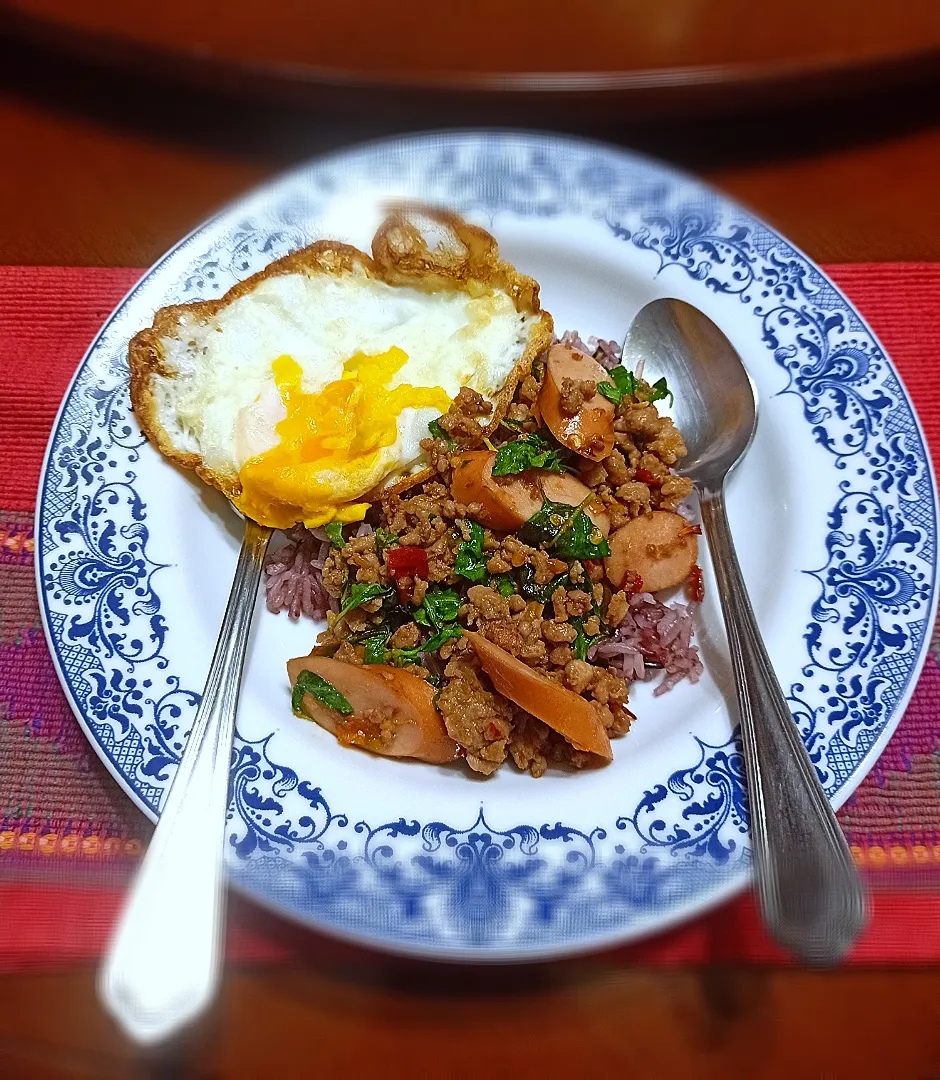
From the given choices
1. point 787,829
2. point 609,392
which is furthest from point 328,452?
point 787,829

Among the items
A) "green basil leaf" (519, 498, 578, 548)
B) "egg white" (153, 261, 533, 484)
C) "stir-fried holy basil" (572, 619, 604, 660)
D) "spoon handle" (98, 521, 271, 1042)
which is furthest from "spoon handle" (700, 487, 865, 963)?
"spoon handle" (98, 521, 271, 1042)

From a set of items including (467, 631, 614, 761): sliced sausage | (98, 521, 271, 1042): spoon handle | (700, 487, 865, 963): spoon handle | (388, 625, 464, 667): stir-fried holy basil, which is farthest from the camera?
(388, 625, 464, 667): stir-fried holy basil

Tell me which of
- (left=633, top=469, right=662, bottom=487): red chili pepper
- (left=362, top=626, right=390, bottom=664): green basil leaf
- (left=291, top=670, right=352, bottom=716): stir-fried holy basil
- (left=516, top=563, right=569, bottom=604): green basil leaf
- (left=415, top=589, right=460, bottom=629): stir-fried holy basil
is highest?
(left=633, top=469, right=662, bottom=487): red chili pepper

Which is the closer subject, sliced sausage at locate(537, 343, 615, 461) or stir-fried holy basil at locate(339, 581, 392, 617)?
stir-fried holy basil at locate(339, 581, 392, 617)

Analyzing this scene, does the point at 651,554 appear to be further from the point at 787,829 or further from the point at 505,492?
the point at 787,829

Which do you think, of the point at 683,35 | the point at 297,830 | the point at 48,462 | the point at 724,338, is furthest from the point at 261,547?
the point at 683,35

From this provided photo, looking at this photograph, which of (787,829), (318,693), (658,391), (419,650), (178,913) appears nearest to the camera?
(178,913)

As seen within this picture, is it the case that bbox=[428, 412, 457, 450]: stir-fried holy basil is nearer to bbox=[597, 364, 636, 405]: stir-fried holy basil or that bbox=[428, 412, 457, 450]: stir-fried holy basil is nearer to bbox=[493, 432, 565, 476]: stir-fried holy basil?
bbox=[493, 432, 565, 476]: stir-fried holy basil

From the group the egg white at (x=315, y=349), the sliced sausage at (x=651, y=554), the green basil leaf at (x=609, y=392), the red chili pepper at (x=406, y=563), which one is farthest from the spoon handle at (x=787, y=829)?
the egg white at (x=315, y=349)
